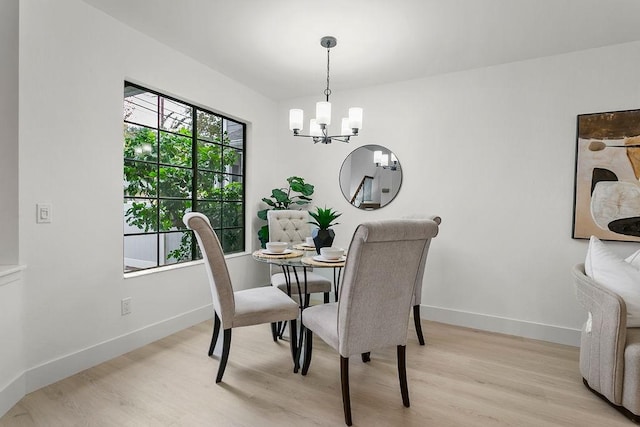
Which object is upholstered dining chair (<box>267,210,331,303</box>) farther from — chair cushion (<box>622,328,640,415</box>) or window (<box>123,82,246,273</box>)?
chair cushion (<box>622,328,640,415</box>)

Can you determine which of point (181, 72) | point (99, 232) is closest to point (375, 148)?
point (181, 72)

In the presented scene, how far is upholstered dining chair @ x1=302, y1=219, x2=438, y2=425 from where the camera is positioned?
1679mm

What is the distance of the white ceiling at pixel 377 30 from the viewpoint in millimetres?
2260

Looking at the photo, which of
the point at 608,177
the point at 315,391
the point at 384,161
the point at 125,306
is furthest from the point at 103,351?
the point at 608,177

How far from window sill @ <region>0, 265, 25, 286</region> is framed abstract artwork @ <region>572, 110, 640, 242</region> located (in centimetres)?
402

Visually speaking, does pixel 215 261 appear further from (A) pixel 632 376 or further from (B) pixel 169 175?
(A) pixel 632 376

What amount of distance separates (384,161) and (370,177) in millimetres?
234

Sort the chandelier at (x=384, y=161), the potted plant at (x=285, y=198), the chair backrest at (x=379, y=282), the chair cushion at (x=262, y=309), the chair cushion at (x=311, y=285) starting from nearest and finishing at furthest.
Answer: the chair backrest at (x=379, y=282) < the chair cushion at (x=262, y=309) < the chair cushion at (x=311, y=285) < the chandelier at (x=384, y=161) < the potted plant at (x=285, y=198)

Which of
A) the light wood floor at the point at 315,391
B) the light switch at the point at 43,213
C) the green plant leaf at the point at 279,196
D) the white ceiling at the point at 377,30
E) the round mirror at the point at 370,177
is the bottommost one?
the light wood floor at the point at 315,391

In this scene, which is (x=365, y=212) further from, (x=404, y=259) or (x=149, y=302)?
→ (x=149, y=302)

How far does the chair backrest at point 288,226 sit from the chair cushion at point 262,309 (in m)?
1.09

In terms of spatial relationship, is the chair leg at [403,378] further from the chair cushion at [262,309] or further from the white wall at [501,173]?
the white wall at [501,173]

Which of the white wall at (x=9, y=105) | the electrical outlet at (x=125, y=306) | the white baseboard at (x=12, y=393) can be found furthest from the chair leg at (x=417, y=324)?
the white wall at (x=9, y=105)

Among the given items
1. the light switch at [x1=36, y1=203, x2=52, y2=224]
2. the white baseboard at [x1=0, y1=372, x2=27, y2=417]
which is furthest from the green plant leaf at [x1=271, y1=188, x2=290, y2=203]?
the white baseboard at [x1=0, y1=372, x2=27, y2=417]
